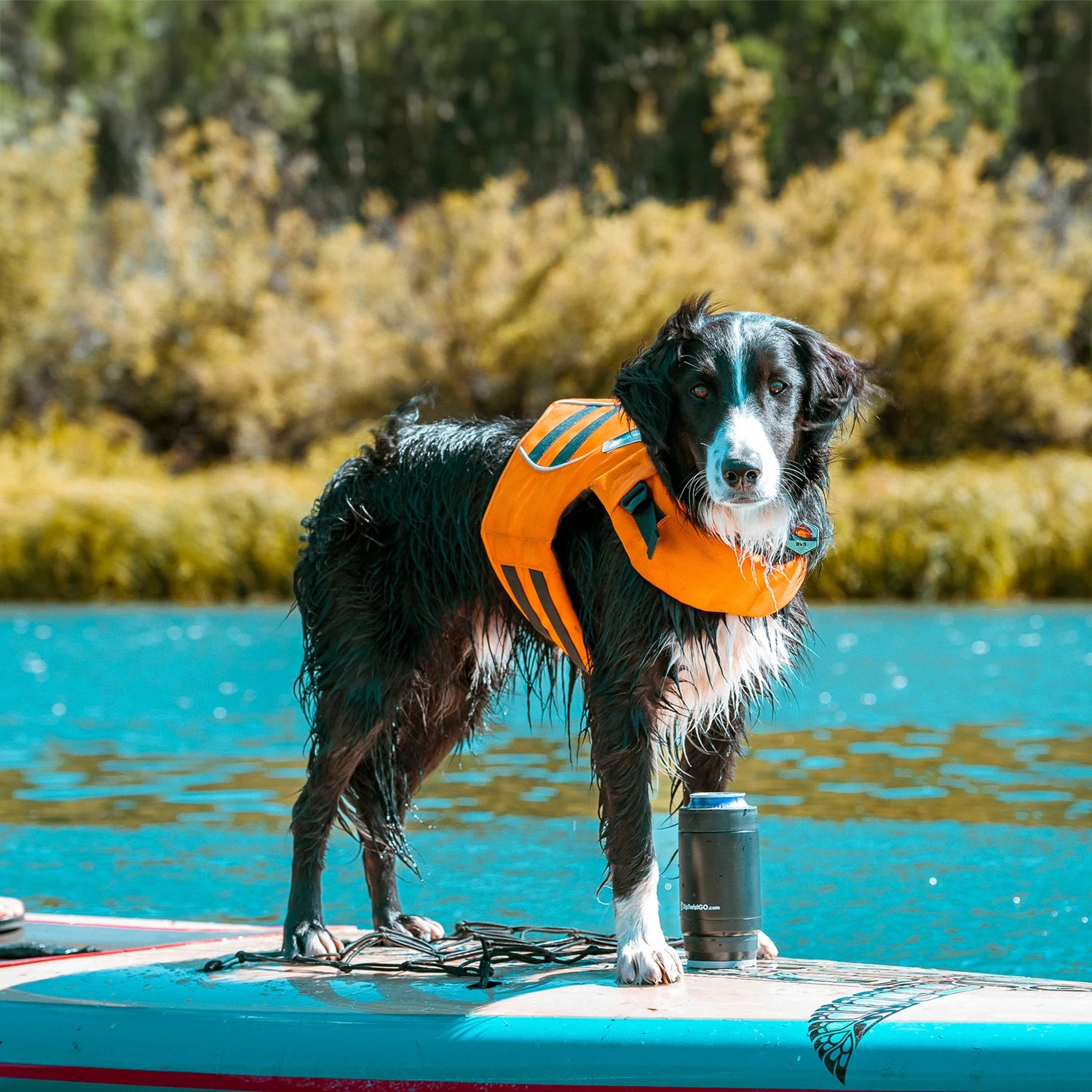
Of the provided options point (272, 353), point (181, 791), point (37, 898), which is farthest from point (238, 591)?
point (37, 898)

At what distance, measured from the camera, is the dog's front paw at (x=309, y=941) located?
4625 millimetres

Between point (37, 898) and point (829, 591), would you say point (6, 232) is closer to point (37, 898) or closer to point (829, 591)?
point (829, 591)

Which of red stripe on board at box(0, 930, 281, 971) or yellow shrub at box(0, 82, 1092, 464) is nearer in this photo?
red stripe on board at box(0, 930, 281, 971)

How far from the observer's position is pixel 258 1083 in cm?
379

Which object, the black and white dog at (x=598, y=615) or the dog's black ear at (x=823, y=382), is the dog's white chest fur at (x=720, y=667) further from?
the dog's black ear at (x=823, y=382)

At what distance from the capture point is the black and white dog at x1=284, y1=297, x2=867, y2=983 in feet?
13.1

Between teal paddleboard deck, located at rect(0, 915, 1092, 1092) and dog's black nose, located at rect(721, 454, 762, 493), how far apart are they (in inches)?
48.9

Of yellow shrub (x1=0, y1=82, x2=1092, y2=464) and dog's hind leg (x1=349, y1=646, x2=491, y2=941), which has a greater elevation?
yellow shrub (x1=0, y1=82, x2=1092, y2=464)

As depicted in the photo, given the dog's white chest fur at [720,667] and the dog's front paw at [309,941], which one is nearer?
the dog's white chest fur at [720,667]

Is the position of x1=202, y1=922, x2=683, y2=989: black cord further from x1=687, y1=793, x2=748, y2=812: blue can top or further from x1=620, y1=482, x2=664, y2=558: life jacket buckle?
x1=620, y1=482, x2=664, y2=558: life jacket buckle

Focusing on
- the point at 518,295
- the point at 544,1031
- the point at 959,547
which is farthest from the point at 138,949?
the point at 518,295

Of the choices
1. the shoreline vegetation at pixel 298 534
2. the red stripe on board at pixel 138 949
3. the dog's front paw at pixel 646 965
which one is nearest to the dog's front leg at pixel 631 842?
the dog's front paw at pixel 646 965

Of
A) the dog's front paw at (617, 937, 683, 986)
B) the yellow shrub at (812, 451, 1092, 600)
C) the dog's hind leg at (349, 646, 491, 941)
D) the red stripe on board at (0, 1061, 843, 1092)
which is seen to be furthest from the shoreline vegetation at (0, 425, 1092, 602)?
the red stripe on board at (0, 1061, 843, 1092)

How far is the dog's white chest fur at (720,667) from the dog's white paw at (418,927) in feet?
3.89
